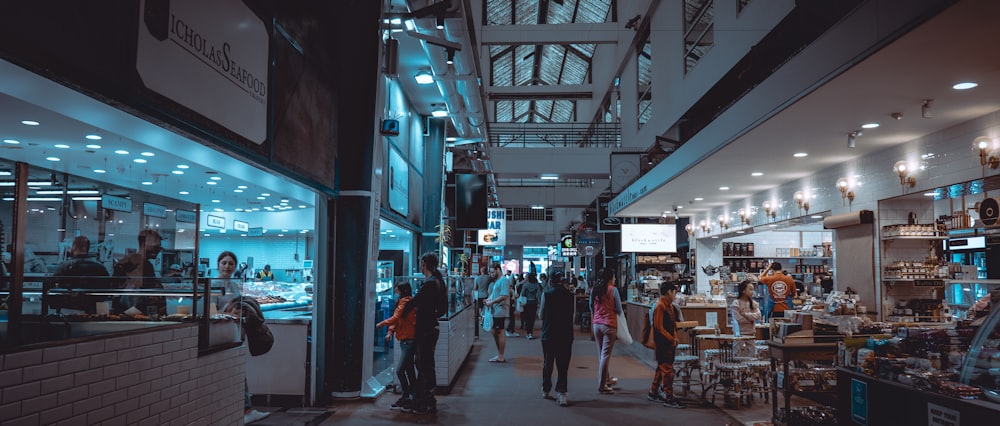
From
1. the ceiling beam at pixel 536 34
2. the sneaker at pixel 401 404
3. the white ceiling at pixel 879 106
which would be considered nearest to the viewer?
the white ceiling at pixel 879 106

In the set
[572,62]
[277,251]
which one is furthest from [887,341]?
[572,62]

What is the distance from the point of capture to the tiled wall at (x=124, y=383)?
2988 mm

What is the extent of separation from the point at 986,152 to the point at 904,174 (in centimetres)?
143

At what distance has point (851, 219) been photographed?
8.82 m

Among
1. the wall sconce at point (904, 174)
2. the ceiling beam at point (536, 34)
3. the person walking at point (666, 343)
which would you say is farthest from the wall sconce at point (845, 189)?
the ceiling beam at point (536, 34)

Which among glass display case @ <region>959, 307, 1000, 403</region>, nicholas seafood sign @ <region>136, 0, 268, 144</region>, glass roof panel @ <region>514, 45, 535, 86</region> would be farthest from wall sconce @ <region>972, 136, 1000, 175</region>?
glass roof panel @ <region>514, 45, 535, 86</region>

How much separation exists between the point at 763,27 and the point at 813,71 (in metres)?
5.56

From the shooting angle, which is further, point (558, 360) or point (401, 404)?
point (558, 360)

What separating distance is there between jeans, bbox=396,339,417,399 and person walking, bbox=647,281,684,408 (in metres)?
2.79

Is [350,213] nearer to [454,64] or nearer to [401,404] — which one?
[401,404]

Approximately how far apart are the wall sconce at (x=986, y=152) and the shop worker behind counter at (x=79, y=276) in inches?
296

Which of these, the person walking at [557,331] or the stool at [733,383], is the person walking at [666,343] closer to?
the stool at [733,383]

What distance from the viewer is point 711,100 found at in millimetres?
13562

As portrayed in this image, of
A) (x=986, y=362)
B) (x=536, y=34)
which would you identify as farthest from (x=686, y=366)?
(x=536, y=34)
